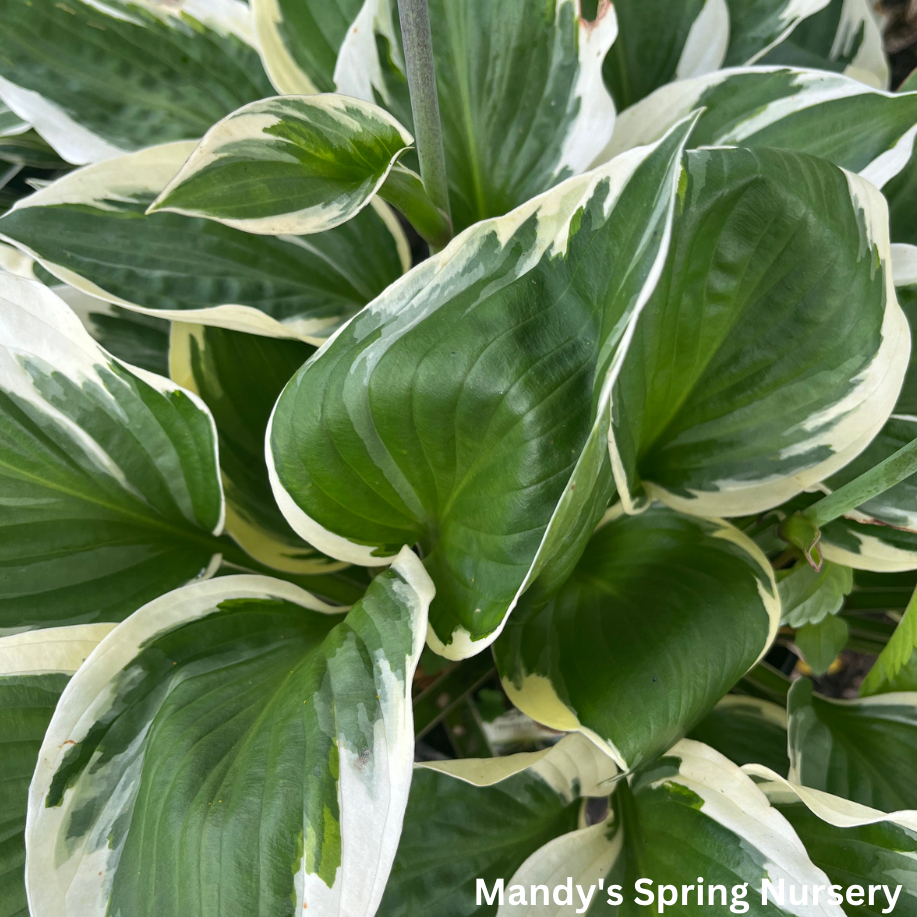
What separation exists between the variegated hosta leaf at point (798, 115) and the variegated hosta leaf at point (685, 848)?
38 centimetres

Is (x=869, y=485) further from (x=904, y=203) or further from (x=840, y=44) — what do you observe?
(x=840, y=44)

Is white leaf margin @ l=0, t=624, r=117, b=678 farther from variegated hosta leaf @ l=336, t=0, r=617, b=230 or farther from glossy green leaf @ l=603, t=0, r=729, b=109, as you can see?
glossy green leaf @ l=603, t=0, r=729, b=109

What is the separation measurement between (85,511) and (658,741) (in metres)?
0.39

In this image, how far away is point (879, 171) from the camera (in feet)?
1.51

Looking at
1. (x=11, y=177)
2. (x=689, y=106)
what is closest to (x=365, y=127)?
(x=689, y=106)

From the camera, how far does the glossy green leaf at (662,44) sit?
0.58 m

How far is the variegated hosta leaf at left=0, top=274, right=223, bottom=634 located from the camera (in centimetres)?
44

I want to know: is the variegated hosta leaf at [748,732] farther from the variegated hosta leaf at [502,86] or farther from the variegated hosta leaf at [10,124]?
the variegated hosta leaf at [10,124]

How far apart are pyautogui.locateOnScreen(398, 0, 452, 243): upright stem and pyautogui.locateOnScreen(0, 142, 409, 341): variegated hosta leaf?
0.44 feet

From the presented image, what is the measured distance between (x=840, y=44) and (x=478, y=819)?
700mm

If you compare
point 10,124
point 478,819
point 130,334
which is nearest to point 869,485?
point 478,819

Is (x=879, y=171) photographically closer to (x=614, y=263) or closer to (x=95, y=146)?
(x=614, y=263)

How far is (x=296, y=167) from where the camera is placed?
1.26ft

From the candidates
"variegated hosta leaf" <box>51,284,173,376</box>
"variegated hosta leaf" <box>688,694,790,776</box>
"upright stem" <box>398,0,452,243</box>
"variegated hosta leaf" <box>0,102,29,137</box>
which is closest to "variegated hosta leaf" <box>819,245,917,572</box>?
"variegated hosta leaf" <box>688,694,790,776</box>
